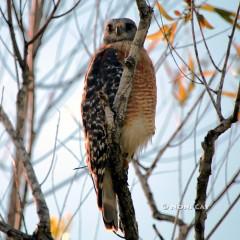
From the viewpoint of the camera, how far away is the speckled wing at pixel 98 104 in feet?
14.8

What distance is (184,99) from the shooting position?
492 cm

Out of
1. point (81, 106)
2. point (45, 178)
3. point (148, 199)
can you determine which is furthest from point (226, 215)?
point (81, 106)

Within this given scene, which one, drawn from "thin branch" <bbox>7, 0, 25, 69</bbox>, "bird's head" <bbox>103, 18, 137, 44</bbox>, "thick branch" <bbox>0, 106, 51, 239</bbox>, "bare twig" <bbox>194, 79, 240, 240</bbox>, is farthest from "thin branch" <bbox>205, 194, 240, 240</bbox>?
"bird's head" <bbox>103, 18, 137, 44</bbox>

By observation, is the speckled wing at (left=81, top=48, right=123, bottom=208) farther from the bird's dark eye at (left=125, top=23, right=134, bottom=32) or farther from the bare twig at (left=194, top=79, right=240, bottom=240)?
the bare twig at (left=194, top=79, right=240, bottom=240)

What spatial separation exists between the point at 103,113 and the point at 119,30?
1.68m

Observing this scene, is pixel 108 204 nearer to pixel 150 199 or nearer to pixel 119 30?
pixel 150 199

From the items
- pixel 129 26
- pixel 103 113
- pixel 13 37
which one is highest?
pixel 129 26

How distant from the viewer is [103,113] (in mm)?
4500

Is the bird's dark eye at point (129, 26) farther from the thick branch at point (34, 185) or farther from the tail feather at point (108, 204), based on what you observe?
the thick branch at point (34, 185)

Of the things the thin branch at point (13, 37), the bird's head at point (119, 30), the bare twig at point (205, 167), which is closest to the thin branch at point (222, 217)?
the bare twig at point (205, 167)

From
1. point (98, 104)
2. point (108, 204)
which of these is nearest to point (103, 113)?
point (98, 104)

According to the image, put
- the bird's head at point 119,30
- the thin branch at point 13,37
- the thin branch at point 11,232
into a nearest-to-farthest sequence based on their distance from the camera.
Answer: the thin branch at point 11,232 → the thin branch at point 13,37 → the bird's head at point 119,30

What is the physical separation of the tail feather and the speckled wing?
4 centimetres

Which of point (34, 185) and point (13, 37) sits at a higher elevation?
point (13, 37)
